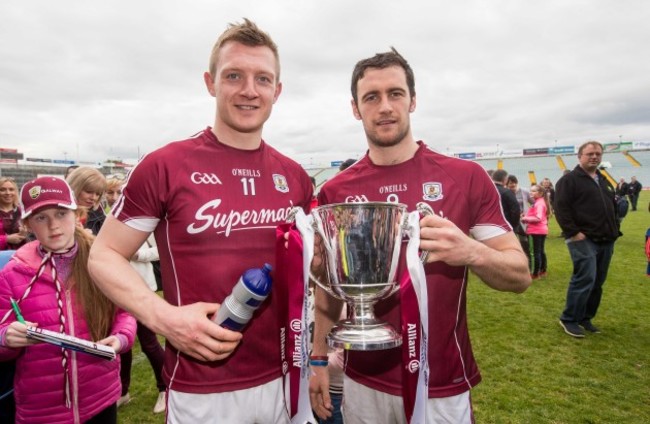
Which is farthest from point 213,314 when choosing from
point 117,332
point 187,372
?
point 117,332

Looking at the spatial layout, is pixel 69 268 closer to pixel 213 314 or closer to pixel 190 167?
pixel 190 167

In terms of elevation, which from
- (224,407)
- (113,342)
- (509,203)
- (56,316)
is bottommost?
(224,407)

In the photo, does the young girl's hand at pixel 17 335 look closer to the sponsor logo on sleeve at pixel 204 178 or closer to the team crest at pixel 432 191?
the sponsor logo on sleeve at pixel 204 178

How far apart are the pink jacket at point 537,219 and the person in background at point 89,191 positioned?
6.72 metres

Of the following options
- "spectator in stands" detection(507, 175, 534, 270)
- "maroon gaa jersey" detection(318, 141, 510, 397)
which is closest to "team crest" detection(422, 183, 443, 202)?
"maroon gaa jersey" detection(318, 141, 510, 397)

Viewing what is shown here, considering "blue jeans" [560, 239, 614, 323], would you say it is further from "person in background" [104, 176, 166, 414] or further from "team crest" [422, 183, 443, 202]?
"person in background" [104, 176, 166, 414]

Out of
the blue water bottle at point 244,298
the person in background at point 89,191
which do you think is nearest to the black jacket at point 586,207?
the blue water bottle at point 244,298

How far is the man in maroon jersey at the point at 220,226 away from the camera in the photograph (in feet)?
5.07

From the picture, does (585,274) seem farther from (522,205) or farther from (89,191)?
(522,205)

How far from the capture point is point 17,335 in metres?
1.79

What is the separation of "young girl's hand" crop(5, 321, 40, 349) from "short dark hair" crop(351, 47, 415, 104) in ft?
5.59

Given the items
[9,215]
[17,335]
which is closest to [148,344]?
[17,335]

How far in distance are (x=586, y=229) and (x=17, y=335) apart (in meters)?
5.10

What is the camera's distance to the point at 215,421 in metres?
1.57
